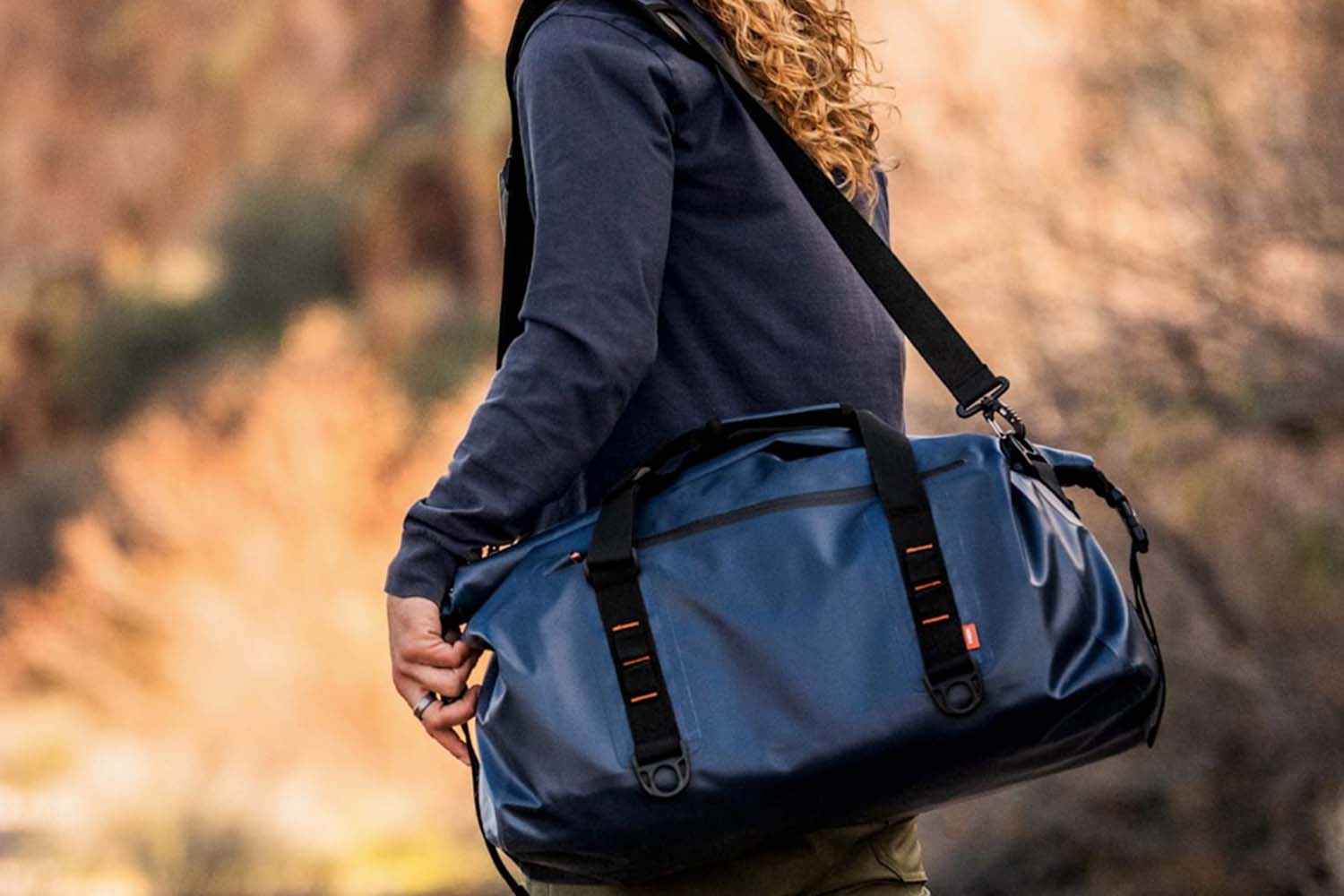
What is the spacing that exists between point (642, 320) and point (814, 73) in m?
0.49

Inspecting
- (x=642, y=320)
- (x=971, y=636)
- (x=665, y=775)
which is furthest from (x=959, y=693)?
(x=642, y=320)

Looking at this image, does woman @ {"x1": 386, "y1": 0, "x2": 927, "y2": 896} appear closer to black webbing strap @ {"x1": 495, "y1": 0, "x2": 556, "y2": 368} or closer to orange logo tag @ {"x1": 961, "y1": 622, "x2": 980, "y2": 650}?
black webbing strap @ {"x1": 495, "y1": 0, "x2": 556, "y2": 368}

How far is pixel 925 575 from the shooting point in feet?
5.59

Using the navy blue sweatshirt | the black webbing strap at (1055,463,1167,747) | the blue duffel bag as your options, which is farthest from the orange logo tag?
the navy blue sweatshirt

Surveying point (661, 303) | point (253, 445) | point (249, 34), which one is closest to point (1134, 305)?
point (661, 303)

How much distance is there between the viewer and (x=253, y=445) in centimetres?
1109

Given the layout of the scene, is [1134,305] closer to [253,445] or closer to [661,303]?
[661,303]

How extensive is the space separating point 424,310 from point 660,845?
626 inches

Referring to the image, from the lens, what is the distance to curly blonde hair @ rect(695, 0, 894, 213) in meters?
2.02

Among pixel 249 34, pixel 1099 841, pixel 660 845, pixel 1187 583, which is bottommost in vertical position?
pixel 1099 841

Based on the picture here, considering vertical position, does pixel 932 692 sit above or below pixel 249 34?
below

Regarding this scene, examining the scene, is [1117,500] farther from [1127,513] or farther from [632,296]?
[632,296]

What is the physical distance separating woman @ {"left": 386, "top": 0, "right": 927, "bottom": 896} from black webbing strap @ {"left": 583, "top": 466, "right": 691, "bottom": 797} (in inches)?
4.5

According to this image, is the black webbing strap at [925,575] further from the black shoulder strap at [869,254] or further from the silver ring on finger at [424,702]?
the silver ring on finger at [424,702]
